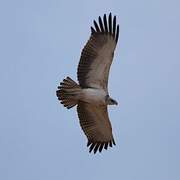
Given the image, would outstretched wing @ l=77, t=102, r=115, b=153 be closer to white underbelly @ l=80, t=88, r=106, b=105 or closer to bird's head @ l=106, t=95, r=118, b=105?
white underbelly @ l=80, t=88, r=106, b=105

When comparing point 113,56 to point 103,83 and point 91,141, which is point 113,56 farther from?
point 91,141

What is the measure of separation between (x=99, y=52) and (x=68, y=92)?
1254mm

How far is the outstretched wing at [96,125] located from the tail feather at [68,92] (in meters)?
0.39

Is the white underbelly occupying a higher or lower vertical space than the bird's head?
higher

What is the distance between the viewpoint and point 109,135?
87.7 ft

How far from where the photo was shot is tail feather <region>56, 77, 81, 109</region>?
83.5ft

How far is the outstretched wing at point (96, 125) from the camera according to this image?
85.8 ft

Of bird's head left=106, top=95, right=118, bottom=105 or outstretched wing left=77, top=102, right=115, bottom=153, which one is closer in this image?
bird's head left=106, top=95, right=118, bottom=105

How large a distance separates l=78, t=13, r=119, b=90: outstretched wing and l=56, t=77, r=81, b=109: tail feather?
1.13 ft

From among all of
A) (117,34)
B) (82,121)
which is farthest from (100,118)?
(117,34)

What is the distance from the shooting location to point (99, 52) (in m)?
25.6

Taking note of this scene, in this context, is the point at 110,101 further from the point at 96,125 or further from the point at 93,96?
the point at 96,125

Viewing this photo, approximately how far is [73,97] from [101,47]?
4.67 ft

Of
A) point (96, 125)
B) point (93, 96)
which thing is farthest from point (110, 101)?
point (96, 125)
